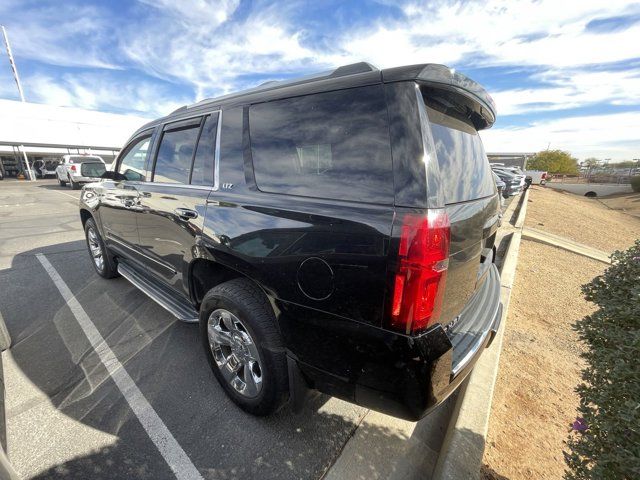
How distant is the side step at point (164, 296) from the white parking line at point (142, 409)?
59 cm

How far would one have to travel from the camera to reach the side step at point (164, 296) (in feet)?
8.51

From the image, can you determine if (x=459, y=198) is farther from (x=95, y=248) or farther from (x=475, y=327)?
(x=95, y=248)

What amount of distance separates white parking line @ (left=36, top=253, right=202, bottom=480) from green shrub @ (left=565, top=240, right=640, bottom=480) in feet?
6.46

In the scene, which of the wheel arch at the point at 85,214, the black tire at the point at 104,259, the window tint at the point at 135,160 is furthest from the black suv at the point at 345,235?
the wheel arch at the point at 85,214

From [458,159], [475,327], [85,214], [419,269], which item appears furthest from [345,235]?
[85,214]

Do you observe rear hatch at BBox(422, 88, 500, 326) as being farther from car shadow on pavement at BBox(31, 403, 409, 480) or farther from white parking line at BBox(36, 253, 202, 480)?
white parking line at BBox(36, 253, 202, 480)

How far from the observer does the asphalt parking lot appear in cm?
185

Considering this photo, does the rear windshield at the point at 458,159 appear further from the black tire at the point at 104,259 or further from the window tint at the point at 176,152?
the black tire at the point at 104,259

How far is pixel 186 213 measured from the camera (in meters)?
2.36

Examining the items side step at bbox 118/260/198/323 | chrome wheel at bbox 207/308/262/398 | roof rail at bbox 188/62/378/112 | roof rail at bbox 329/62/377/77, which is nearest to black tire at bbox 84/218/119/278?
side step at bbox 118/260/198/323

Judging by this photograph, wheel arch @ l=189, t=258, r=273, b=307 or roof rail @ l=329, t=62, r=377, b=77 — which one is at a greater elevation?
roof rail @ l=329, t=62, r=377, b=77

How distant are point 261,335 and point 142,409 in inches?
46.2

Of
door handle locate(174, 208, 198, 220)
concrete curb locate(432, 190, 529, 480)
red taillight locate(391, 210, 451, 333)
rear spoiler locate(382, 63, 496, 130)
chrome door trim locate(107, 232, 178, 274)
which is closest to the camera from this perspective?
red taillight locate(391, 210, 451, 333)

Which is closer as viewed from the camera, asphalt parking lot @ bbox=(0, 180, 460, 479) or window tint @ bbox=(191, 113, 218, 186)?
asphalt parking lot @ bbox=(0, 180, 460, 479)
